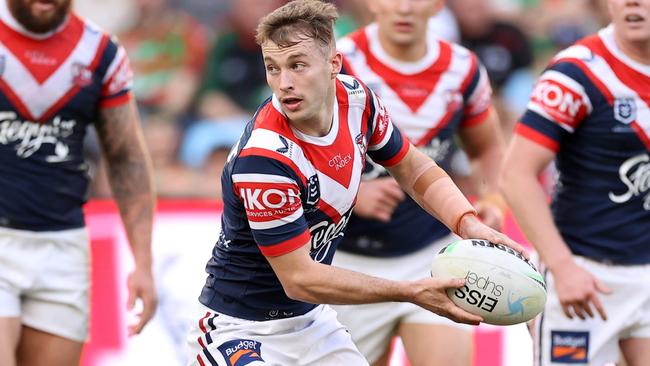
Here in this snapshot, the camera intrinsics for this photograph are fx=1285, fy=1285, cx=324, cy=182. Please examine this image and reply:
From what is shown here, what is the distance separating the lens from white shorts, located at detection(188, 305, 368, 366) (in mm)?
5391

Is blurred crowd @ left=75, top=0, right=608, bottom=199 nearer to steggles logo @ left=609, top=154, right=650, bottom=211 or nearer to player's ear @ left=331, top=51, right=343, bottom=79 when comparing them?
steggles logo @ left=609, top=154, right=650, bottom=211

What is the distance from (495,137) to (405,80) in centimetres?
70

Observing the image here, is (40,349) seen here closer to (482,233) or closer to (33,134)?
(33,134)

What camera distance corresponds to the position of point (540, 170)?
646 cm

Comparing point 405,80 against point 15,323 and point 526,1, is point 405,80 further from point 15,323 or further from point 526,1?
point 526,1

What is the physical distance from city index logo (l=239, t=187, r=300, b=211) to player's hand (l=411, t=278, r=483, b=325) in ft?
1.95

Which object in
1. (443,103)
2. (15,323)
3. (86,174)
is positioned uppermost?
(443,103)

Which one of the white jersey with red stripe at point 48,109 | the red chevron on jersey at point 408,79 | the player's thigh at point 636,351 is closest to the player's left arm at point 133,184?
the white jersey with red stripe at point 48,109

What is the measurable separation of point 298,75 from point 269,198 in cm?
49

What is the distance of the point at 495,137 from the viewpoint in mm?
7262

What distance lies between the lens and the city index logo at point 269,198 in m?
4.98

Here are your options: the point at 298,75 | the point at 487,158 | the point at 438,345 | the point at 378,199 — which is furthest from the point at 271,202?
the point at 487,158

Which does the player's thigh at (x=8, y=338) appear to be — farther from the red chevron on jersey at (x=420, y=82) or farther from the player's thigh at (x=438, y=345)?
the red chevron on jersey at (x=420, y=82)

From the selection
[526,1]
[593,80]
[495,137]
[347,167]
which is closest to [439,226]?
[495,137]
